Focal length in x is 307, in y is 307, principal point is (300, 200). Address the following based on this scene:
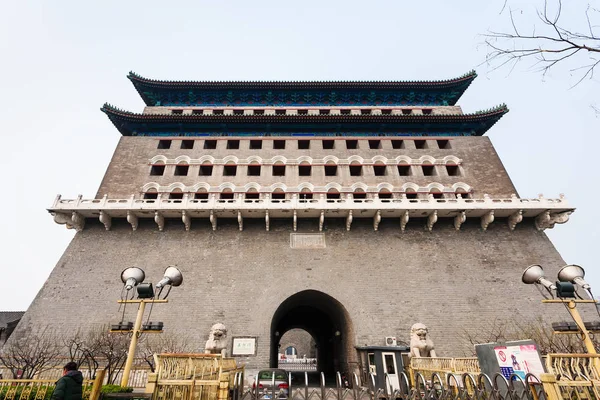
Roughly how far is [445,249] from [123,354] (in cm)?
1759

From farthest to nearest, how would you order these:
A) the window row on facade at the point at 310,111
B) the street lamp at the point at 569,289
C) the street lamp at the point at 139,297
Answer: the window row on facade at the point at 310,111 → the street lamp at the point at 569,289 → the street lamp at the point at 139,297

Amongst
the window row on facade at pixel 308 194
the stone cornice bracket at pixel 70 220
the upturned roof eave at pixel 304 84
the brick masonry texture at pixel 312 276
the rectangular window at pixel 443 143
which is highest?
the upturned roof eave at pixel 304 84

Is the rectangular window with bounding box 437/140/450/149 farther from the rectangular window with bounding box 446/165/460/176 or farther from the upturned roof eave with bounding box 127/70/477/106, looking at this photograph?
the upturned roof eave with bounding box 127/70/477/106

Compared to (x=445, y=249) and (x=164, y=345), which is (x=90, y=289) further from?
(x=445, y=249)

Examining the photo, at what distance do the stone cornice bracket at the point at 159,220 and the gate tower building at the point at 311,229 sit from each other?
0.07 m

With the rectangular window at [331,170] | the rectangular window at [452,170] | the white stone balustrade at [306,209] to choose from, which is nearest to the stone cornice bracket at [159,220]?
the white stone balustrade at [306,209]

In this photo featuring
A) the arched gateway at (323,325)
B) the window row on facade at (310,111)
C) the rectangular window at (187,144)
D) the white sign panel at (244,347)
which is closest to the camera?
the white sign panel at (244,347)

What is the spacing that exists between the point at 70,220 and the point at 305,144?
1626cm

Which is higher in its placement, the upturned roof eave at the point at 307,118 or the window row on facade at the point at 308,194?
the upturned roof eave at the point at 307,118

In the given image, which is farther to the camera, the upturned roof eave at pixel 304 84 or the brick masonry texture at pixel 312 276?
the upturned roof eave at pixel 304 84

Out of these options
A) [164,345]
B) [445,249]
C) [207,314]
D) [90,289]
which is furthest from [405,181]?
[90,289]

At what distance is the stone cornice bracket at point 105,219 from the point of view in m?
18.1

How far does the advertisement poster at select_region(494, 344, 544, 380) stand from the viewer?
5.79 metres

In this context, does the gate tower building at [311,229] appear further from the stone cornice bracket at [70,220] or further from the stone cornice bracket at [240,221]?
the stone cornice bracket at [240,221]
